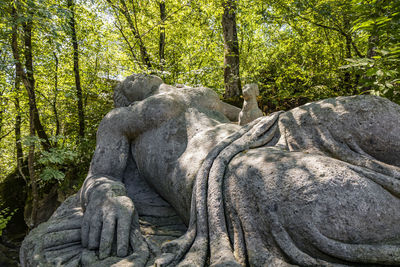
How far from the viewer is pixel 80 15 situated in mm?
8125

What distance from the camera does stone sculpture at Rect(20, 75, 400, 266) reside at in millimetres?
1295

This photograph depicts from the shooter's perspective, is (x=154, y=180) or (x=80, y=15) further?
(x=80, y=15)

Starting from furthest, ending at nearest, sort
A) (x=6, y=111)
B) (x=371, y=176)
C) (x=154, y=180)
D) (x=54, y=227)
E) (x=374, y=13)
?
1. (x=6, y=111)
2. (x=154, y=180)
3. (x=374, y=13)
4. (x=54, y=227)
5. (x=371, y=176)

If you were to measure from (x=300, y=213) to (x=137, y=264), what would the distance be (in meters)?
1.11

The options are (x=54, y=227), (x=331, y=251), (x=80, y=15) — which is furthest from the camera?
(x=80, y=15)

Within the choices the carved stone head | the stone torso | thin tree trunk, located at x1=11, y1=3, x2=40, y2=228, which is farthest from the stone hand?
thin tree trunk, located at x1=11, y1=3, x2=40, y2=228

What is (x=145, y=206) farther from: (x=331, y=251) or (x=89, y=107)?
(x=89, y=107)

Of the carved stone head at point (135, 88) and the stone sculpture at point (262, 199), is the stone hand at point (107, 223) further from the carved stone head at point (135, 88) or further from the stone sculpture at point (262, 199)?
the carved stone head at point (135, 88)

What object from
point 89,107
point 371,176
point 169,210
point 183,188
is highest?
point 89,107

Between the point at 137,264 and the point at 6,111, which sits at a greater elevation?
the point at 6,111

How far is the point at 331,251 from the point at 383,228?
1.02 ft

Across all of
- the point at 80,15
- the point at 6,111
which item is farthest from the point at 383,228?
the point at 6,111

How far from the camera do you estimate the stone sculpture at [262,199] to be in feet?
4.25

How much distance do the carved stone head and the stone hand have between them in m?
1.92
